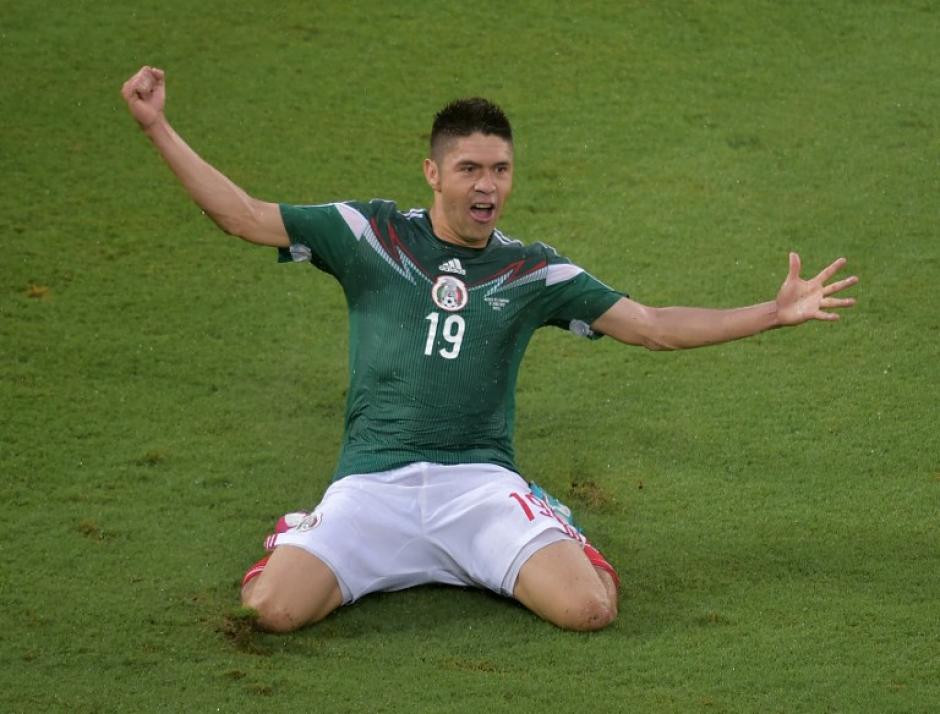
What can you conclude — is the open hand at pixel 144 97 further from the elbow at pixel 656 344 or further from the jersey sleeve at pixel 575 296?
the elbow at pixel 656 344

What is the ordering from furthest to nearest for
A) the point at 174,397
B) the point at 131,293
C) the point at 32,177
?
the point at 32,177
the point at 131,293
the point at 174,397

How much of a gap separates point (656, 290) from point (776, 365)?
715 mm

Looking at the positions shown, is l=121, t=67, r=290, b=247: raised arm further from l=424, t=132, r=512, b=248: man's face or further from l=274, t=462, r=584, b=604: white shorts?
l=274, t=462, r=584, b=604: white shorts

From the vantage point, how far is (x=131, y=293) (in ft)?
23.2

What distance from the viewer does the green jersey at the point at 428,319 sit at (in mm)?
5102

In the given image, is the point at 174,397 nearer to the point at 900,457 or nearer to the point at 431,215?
the point at 431,215

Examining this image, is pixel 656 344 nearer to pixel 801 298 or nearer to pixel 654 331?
pixel 654 331

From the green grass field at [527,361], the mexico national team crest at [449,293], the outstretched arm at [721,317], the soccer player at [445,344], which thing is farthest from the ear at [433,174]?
the green grass field at [527,361]

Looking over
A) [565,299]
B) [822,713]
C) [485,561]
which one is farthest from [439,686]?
[565,299]

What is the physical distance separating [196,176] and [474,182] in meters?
0.83

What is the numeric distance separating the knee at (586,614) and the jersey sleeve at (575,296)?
0.89 metres

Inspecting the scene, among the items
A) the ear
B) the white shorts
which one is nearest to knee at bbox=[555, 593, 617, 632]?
the white shorts

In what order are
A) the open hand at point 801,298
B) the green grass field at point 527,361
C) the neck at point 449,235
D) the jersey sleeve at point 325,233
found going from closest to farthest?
the green grass field at point 527,361
the open hand at point 801,298
the jersey sleeve at point 325,233
the neck at point 449,235

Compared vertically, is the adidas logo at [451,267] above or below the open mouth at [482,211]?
below
